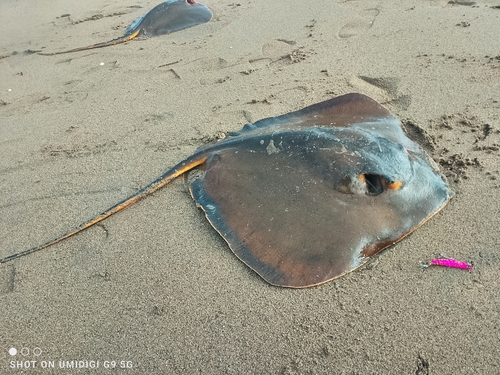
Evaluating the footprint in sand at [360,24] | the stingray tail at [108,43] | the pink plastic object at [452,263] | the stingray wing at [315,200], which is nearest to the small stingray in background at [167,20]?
the stingray tail at [108,43]

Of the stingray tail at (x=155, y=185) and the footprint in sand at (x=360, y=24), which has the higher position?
the footprint in sand at (x=360, y=24)

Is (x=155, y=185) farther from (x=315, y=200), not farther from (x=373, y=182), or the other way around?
(x=373, y=182)

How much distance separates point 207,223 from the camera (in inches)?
118

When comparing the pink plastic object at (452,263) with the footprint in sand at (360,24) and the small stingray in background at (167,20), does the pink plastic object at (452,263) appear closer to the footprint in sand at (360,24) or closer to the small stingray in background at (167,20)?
the footprint in sand at (360,24)

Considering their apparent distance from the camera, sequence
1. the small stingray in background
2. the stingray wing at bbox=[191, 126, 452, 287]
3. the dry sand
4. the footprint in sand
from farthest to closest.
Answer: the small stingray in background
the footprint in sand
the stingray wing at bbox=[191, 126, 452, 287]
the dry sand

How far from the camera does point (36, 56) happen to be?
6.77 m

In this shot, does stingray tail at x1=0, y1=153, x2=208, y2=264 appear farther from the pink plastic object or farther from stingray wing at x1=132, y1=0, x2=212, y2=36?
stingray wing at x1=132, y1=0, x2=212, y2=36

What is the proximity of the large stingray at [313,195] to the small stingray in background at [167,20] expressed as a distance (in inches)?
181

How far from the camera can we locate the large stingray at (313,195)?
7.72 feet

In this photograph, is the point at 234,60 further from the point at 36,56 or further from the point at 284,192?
the point at 36,56

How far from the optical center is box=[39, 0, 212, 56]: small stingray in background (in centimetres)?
689

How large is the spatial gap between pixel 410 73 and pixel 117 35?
540 cm

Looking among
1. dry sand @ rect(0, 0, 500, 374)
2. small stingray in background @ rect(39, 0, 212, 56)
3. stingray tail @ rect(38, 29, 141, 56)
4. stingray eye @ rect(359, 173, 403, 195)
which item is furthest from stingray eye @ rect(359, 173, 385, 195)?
stingray tail @ rect(38, 29, 141, 56)

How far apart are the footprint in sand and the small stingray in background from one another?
8.77 ft
